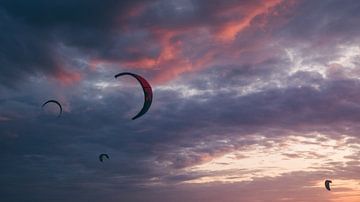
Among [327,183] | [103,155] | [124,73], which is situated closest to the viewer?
[124,73]

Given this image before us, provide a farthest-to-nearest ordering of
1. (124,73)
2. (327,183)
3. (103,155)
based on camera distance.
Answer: (327,183) < (103,155) < (124,73)

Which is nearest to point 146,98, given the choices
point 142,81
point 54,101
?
point 142,81

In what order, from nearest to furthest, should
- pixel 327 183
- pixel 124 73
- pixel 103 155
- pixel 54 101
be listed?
1. pixel 124 73
2. pixel 54 101
3. pixel 103 155
4. pixel 327 183

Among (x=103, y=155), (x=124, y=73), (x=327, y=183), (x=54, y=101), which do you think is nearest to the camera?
(x=124, y=73)

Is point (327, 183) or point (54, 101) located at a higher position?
point (54, 101)

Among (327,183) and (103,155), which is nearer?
(103,155)

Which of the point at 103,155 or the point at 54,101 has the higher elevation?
the point at 54,101

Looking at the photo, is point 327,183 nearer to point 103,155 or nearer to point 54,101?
point 103,155

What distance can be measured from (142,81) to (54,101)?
50.3ft

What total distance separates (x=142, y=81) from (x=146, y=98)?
58.4 inches

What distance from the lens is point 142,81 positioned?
40406 mm

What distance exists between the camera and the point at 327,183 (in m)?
69.4

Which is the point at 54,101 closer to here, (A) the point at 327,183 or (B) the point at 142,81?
(B) the point at 142,81

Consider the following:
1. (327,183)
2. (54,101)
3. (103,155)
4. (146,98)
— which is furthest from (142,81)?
(327,183)
